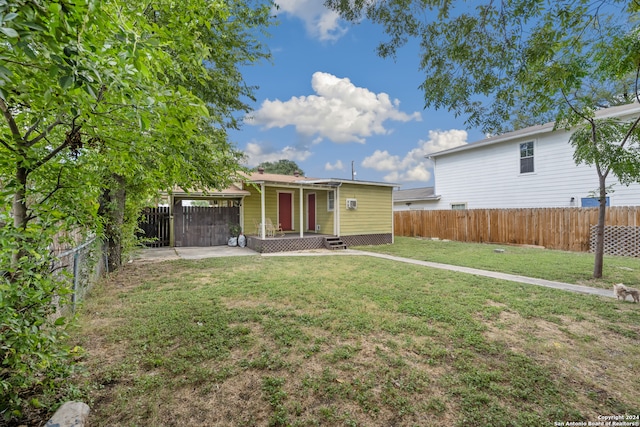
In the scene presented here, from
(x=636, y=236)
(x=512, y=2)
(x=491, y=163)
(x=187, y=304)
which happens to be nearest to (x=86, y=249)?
(x=187, y=304)

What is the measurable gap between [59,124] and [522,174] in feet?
55.0

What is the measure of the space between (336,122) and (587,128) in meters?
13.0

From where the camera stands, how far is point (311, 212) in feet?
49.6

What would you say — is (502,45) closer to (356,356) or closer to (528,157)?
(356,356)

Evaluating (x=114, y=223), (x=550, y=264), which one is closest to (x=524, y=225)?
(x=550, y=264)

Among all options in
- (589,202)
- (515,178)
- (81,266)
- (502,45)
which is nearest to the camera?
(502,45)

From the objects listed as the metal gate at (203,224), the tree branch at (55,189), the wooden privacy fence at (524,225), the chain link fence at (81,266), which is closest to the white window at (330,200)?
the metal gate at (203,224)

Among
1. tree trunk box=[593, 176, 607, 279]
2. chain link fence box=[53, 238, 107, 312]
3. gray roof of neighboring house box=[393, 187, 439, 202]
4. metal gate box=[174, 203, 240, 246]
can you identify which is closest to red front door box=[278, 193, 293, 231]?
metal gate box=[174, 203, 240, 246]

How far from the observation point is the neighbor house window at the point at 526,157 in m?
13.6

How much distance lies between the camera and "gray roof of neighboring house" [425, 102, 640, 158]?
11211 mm

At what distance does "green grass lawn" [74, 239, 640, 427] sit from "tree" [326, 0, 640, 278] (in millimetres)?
2953

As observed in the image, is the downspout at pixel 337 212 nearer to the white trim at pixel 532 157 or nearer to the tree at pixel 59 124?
the white trim at pixel 532 157

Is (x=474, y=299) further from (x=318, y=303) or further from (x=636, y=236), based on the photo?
(x=636, y=236)

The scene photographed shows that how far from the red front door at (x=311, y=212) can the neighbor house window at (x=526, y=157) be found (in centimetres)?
1037
